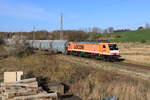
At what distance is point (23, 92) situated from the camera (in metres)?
7.47

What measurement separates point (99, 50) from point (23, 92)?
758 inches

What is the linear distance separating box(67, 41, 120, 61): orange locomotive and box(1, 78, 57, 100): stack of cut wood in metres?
16.9

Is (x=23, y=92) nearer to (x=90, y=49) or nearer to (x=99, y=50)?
(x=99, y=50)

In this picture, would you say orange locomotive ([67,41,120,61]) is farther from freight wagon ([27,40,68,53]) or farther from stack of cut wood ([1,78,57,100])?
stack of cut wood ([1,78,57,100])

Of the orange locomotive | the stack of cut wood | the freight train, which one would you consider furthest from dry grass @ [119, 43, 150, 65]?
the stack of cut wood

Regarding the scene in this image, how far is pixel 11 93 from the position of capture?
23.3 ft

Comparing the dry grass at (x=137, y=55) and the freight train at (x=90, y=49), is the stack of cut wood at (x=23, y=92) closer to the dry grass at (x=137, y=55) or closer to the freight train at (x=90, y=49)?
the freight train at (x=90, y=49)

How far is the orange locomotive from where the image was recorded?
2432 cm

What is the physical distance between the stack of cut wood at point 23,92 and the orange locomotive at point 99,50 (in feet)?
55.3

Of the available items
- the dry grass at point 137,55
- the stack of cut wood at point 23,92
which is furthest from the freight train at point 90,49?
the stack of cut wood at point 23,92

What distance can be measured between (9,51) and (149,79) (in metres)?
22.7

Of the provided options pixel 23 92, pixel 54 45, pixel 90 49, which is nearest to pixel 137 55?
pixel 90 49

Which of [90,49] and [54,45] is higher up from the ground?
[54,45]

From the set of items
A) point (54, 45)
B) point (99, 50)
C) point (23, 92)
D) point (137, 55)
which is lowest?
point (23, 92)
